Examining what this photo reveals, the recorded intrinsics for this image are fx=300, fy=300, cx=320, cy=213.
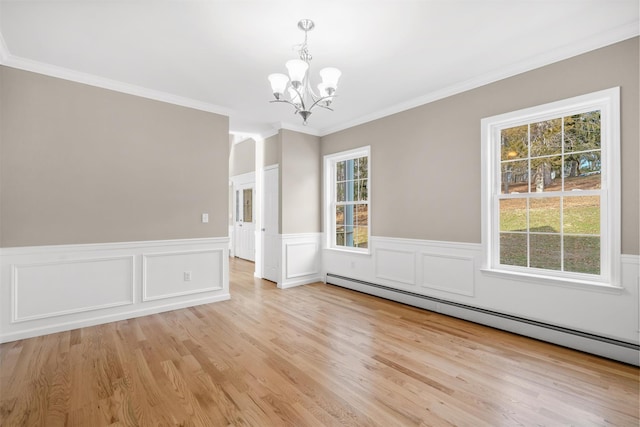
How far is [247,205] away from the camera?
771 centimetres

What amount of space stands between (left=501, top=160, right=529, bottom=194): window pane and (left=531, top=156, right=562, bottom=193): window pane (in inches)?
2.4

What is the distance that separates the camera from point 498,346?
280cm

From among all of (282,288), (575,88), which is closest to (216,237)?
(282,288)

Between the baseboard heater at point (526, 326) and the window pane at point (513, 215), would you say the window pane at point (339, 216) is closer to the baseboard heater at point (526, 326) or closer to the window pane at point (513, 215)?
the baseboard heater at point (526, 326)

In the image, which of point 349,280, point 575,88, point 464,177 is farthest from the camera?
point 349,280

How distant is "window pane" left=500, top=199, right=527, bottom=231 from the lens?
10.4 ft

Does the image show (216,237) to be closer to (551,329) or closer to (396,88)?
(396,88)

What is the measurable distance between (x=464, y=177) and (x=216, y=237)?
3.34m

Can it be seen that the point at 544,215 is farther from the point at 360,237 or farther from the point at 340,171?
the point at 340,171

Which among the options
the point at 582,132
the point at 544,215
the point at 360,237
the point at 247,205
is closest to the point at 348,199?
the point at 360,237

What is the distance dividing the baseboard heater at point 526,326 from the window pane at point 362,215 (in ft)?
3.30

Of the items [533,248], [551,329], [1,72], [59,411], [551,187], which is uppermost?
[1,72]

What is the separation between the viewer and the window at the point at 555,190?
2627 millimetres

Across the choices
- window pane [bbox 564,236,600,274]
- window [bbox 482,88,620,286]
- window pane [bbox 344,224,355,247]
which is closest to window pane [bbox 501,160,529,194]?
window [bbox 482,88,620,286]
